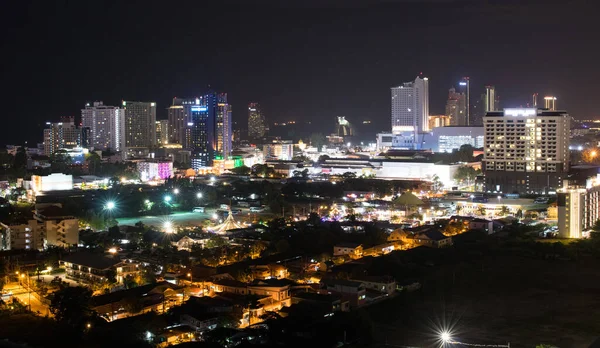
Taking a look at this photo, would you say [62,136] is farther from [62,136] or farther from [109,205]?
[109,205]

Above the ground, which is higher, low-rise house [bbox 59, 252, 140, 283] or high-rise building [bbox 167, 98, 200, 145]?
high-rise building [bbox 167, 98, 200, 145]

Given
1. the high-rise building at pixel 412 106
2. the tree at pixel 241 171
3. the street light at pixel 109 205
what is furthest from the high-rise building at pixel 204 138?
the street light at pixel 109 205

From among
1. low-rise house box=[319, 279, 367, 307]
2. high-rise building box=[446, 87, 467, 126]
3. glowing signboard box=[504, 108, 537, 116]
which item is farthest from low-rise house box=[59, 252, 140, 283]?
high-rise building box=[446, 87, 467, 126]

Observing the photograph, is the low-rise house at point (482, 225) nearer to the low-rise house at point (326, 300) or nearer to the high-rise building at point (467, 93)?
the low-rise house at point (326, 300)

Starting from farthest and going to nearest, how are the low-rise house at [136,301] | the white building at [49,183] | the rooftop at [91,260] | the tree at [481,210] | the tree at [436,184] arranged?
the tree at [436,184]
the white building at [49,183]
the tree at [481,210]
the rooftop at [91,260]
the low-rise house at [136,301]

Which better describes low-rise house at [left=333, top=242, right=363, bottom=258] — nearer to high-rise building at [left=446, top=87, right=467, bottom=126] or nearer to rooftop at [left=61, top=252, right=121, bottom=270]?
rooftop at [left=61, top=252, right=121, bottom=270]

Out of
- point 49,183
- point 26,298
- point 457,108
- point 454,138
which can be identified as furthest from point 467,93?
point 26,298
